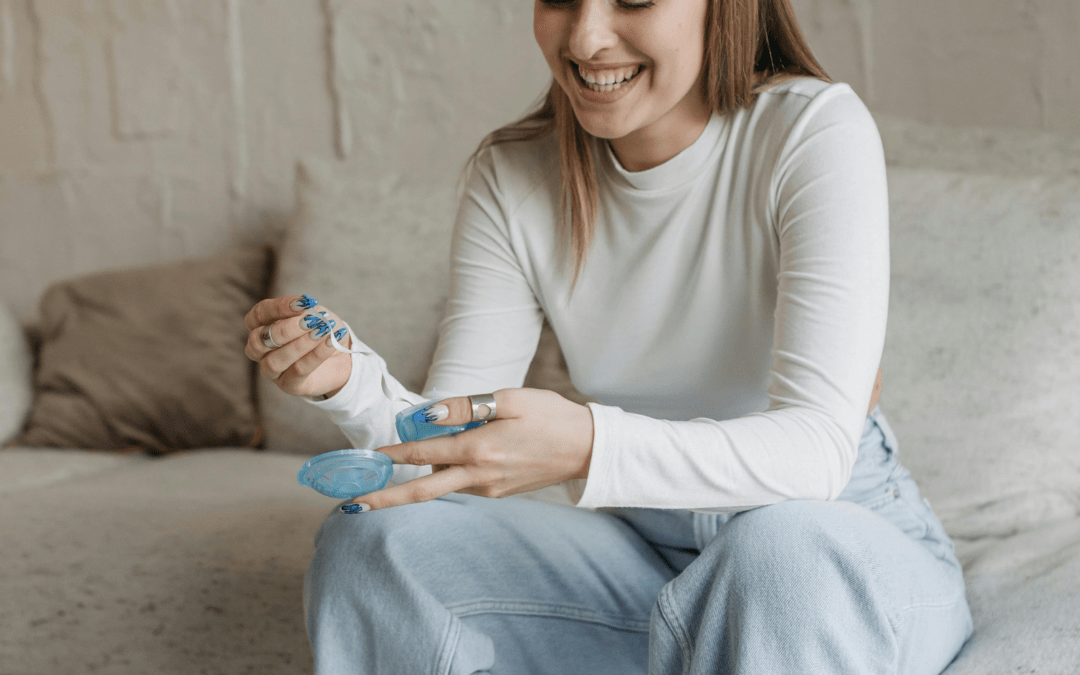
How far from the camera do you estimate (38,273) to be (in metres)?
2.55

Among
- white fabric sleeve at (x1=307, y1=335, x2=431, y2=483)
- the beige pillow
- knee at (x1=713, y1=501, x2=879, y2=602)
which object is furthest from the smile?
the beige pillow

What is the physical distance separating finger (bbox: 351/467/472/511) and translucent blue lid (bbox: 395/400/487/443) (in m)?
0.04

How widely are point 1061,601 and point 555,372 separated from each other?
80 cm

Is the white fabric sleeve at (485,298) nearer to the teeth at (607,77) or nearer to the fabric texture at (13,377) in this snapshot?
the teeth at (607,77)

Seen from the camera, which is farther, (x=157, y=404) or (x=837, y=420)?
(x=157, y=404)

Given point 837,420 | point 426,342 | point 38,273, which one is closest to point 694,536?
point 837,420

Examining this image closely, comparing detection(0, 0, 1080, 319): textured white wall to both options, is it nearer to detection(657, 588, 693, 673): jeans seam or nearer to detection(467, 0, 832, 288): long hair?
detection(467, 0, 832, 288): long hair

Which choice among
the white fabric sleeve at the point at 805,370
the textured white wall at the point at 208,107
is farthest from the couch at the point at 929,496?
the textured white wall at the point at 208,107

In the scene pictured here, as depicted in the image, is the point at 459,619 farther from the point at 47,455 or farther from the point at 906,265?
the point at 47,455

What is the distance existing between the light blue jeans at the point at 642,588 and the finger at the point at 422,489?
10cm

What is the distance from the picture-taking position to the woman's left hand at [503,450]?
2.50ft

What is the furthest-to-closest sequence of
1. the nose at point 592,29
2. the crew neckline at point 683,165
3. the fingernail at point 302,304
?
1. the crew neckline at point 683,165
2. the nose at point 592,29
3. the fingernail at point 302,304

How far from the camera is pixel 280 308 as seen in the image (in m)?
0.86

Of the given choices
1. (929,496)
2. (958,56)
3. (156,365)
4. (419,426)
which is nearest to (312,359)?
(419,426)
